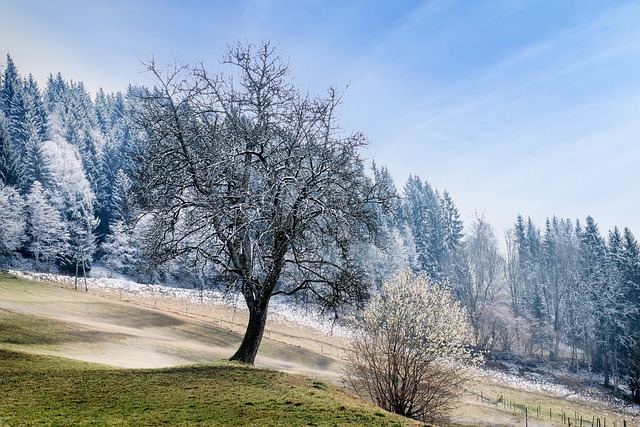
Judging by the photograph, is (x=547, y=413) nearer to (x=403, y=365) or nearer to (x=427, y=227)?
(x=403, y=365)

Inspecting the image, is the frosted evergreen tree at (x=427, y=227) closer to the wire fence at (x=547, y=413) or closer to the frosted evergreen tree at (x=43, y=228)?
the wire fence at (x=547, y=413)

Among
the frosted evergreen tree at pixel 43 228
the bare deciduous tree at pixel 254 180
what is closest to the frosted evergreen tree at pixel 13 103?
the frosted evergreen tree at pixel 43 228

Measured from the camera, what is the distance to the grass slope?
25.5 feet

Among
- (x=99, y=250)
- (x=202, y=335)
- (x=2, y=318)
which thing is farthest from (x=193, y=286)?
(x=2, y=318)

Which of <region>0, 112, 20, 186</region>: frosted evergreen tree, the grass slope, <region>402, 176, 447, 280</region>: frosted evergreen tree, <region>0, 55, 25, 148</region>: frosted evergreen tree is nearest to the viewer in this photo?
the grass slope

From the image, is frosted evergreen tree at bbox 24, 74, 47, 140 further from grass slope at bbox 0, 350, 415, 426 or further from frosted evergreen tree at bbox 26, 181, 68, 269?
grass slope at bbox 0, 350, 415, 426

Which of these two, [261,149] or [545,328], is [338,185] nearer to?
[261,149]

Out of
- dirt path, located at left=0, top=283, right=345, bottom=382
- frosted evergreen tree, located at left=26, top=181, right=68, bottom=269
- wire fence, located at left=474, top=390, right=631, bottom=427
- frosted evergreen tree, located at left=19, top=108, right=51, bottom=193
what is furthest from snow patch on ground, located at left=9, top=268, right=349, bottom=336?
wire fence, located at left=474, top=390, right=631, bottom=427

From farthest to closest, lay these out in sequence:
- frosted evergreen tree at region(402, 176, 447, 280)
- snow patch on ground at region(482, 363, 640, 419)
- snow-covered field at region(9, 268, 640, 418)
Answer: frosted evergreen tree at region(402, 176, 447, 280), snow-covered field at region(9, 268, 640, 418), snow patch on ground at region(482, 363, 640, 419)

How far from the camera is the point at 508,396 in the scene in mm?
39312

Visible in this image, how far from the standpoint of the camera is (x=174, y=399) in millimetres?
9188

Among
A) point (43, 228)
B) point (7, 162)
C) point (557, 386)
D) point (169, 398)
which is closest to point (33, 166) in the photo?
point (7, 162)

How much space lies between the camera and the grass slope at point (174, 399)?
7.76 meters

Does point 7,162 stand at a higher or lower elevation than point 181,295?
higher
